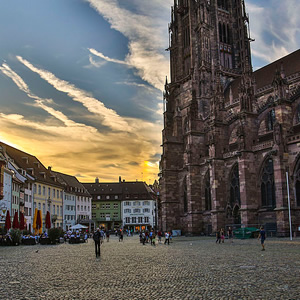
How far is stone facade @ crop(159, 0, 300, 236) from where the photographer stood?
38094mm

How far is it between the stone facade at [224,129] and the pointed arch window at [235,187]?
111 mm

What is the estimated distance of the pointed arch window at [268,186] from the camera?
38.6 m

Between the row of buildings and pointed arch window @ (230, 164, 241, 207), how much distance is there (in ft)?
77.3

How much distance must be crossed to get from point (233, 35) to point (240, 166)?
30904mm

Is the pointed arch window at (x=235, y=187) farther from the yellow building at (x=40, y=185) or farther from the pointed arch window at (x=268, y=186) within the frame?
the yellow building at (x=40, y=185)

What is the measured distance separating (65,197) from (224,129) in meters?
37.3

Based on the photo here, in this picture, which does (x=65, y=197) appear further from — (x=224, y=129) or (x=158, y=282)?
(x=158, y=282)

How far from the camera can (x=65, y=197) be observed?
241 feet

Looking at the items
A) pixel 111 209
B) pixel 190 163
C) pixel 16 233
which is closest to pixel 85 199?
pixel 111 209

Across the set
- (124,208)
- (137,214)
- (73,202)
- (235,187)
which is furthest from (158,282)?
(124,208)

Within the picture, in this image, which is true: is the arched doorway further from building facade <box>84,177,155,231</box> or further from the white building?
the white building

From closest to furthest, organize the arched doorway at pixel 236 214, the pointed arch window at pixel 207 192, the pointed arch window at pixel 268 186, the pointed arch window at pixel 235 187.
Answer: the pointed arch window at pixel 268 186 → the arched doorway at pixel 236 214 → the pointed arch window at pixel 235 187 → the pointed arch window at pixel 207 192

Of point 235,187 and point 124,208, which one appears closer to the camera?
point 235,187

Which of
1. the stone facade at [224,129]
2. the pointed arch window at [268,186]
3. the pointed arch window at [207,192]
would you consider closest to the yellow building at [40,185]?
the stone facade at [224,129]
